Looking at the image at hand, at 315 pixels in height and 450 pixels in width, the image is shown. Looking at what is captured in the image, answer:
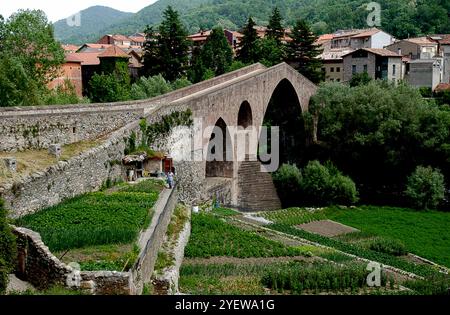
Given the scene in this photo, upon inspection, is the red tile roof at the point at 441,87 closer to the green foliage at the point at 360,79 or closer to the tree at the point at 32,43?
the green foliage at the point at 360,79

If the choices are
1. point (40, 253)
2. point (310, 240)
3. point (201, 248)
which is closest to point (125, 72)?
point (310, 240)

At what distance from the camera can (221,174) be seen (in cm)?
3634

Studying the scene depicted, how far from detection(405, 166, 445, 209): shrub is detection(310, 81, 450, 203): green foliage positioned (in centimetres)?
185

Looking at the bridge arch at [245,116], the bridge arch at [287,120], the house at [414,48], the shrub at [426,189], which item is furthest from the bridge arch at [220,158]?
the house at [414,48]

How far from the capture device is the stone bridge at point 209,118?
21500mm

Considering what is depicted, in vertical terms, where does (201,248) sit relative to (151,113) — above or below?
below

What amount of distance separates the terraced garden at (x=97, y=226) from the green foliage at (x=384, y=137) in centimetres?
2280

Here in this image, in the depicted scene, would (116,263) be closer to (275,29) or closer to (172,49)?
(172,49)

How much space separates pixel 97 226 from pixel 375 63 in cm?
4948

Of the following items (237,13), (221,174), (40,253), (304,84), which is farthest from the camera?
(237,13)

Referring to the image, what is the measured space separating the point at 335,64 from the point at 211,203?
37600 mm

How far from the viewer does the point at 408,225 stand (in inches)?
1332

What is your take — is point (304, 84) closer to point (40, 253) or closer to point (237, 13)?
point (40, 253)

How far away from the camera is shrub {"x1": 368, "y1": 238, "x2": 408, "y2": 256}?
1078 inches
